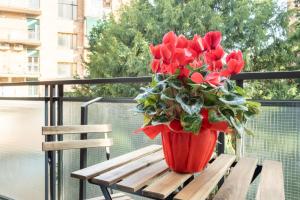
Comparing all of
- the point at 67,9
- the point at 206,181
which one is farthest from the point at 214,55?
the point at 67,9

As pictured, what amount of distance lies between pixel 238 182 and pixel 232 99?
0.26 metres

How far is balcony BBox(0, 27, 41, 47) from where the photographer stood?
1518 centimetres

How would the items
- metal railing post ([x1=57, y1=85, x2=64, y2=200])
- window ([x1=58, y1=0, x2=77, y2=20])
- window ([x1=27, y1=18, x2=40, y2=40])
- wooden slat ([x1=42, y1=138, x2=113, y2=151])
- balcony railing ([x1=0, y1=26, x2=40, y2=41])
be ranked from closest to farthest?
wooden slat ([x1=42, y1=138, x2=113, y2=151]), metal railing post ([x1=57, y1=85, x2=64, y2=200]), balcony railing ([x1=0, y1=26, x2=40, y2=41]), window ([x1=27, y1=18, x2=40, y2=40]), window ([x1=58, y1=0, x2=77, y2=20])

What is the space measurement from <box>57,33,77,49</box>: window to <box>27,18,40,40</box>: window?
3.78 feet

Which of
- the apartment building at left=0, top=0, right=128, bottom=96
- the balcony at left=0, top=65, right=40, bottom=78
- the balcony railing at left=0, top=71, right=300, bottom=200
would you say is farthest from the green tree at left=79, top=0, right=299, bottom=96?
the balcony railing at left=0, top=71, right=300, bottom=200

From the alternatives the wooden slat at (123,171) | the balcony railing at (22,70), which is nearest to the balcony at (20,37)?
the balcony railing at (22,70)

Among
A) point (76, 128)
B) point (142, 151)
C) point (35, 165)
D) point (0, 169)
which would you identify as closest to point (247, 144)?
point (142, 151)

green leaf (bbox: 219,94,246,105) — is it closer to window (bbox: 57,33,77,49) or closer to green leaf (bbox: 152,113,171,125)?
green leaf (bbox: 152,113,171,125)

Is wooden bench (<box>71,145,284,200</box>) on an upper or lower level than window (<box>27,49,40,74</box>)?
lower

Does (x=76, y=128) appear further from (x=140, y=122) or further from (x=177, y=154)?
(x=177, y=154)

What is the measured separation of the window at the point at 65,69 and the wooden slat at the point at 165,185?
16325 mm

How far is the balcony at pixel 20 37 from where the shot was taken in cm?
1518

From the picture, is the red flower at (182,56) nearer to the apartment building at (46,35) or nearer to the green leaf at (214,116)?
the green leaf at (214,116)

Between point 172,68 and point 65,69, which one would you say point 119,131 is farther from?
point 65,69
